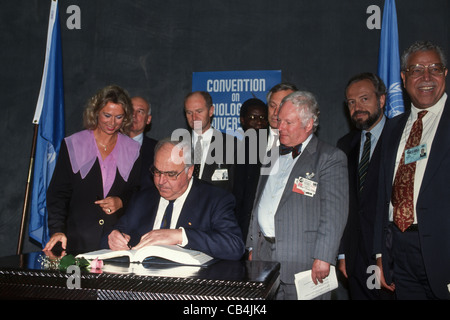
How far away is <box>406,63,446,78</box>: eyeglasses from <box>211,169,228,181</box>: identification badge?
169 centimetres

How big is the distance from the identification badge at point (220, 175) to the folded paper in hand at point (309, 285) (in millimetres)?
1302

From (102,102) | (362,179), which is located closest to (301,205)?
(362,179)

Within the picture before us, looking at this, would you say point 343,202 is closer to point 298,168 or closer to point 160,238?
point 298,168

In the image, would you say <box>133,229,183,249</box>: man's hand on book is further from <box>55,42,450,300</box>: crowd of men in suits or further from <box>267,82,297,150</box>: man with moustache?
<box>267,82,297,150</box>: man with moustache

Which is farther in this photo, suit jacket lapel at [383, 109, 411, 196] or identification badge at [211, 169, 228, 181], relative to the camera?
identification badge at [211, 169, 228, 181]

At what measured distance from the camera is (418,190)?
92.0 inches

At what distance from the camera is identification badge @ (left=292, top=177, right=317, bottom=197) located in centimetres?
271

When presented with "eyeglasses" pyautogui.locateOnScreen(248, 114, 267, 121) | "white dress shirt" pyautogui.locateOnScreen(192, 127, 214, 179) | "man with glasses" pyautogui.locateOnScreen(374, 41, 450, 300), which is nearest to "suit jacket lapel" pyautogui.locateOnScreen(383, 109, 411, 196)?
"man with glasses" pyautogui.locateOnScreen(374, 41, 450, 300)

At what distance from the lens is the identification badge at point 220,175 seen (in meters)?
3.61

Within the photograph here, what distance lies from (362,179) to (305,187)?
0.59 meters

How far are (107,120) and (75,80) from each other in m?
2.73
